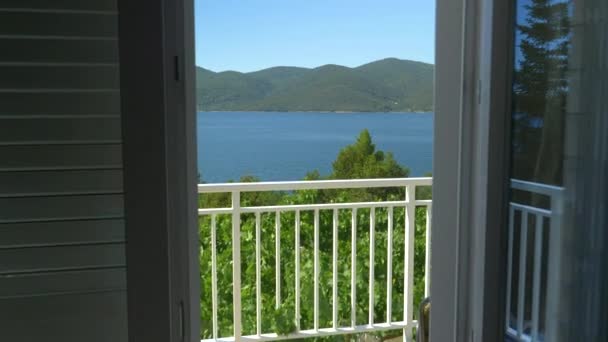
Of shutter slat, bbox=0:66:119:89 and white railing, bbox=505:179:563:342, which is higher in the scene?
shutter slat, bbox=0:66:119:89

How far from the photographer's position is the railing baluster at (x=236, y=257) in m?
3.03

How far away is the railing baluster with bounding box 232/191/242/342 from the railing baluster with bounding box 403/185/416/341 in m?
1.10

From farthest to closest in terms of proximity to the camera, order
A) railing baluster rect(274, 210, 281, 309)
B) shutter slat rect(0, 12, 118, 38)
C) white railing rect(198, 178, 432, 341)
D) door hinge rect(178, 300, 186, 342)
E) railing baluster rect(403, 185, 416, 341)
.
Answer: railing baluster rect(403, 185, 416, 341) → railing baluster rect(274, 210, 281, 309) → white railing rect(198, 178, 432, 341) → door hinge rect(178, 300, 186, 342) → shutter slat rect(0, 12, 118, 38)

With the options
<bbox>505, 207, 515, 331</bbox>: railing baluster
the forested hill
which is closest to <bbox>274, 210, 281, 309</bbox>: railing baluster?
<bbox>505, 207, 515, 331</bbox>: railing baluster

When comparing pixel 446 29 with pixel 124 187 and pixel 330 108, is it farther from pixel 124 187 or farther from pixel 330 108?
pixel 330 108

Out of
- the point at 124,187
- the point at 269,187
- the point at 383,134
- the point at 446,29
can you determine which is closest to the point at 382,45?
the point at 383,134

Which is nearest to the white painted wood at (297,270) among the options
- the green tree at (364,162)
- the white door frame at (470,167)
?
the white door frame at (470,167)

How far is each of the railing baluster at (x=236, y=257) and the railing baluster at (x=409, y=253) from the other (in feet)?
3.59

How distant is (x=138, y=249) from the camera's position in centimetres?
109

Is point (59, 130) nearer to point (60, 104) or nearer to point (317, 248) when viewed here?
point (60, 104)

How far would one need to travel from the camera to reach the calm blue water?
5.14 m

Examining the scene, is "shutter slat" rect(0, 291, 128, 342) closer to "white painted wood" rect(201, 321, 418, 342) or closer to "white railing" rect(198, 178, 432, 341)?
"white railing" rect(198, 178, 432, 341)

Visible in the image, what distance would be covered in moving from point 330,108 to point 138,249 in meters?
5.63

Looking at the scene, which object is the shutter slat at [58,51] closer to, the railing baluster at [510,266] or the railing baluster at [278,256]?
the railing baluster at [510,266]
